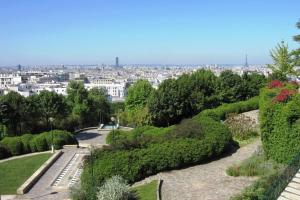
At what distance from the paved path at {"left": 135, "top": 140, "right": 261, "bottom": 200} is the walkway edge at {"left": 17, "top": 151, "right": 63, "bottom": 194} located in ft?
18.9

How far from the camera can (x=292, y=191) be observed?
1081 centimetres

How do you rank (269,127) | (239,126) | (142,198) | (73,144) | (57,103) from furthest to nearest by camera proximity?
(57,103), (73,144), (239,126), (269,127), (142,198)

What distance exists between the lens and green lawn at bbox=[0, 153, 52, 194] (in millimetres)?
19531

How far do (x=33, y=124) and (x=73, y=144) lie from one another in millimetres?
11628

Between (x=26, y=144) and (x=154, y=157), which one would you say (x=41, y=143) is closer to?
(x=26, y=144)

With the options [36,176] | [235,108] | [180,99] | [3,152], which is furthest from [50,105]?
[36,176]

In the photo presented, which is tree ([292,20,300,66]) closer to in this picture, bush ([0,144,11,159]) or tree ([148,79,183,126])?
tree ([148,79,183,126])

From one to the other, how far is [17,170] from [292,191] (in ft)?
54.4

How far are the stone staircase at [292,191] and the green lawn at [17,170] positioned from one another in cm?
1314

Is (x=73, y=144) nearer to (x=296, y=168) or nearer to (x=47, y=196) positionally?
(x=47, y=196)

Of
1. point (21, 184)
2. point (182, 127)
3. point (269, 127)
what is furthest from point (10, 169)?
point (269, 127)

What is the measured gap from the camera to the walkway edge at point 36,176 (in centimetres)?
1847

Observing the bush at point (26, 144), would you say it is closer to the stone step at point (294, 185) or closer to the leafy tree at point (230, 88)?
the leafy tree at point (230, 88)

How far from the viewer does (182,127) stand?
64.1ft
